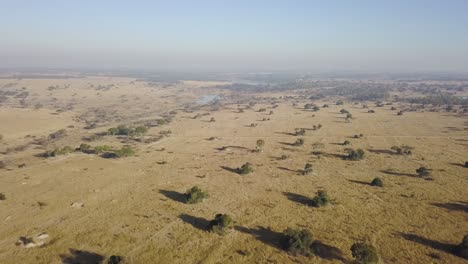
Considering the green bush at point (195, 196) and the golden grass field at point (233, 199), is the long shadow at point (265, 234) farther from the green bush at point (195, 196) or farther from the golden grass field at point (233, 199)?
the green bush at point (195, 196)

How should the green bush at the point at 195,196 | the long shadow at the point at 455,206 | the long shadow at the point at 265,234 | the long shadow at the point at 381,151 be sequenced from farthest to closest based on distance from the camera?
the long shadow at the point at 381,151
the green bush at the point at 195,196
the long shadow at the point at 455,206
the long shadow at the point at 265,234

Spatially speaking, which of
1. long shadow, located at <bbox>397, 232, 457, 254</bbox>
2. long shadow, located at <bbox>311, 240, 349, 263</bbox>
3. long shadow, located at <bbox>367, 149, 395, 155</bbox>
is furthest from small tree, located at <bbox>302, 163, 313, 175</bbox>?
long shadow, located at <bbox>311, 240, 349, 263</bbox>

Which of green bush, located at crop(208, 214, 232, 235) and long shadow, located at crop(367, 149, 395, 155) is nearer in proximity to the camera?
green bush, located at crop(208, 214, 232, 235)

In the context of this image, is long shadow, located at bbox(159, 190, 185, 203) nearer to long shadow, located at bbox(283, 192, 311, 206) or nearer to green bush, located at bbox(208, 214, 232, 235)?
green bush, located at bbox(208, 214, 232, 235)

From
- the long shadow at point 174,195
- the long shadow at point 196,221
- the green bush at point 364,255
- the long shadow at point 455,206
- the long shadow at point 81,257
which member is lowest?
the long shadow at point 174,195

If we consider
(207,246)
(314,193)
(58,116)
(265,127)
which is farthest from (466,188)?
(58,116)

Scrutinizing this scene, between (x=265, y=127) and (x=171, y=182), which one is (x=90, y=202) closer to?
(x=171, y=182)

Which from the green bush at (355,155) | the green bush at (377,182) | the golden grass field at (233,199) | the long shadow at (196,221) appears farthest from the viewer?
the green bush at (355,155)

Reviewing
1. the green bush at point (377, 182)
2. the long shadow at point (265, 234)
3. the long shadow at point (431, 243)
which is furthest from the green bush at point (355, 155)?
the long shadow at point (265, 234)
